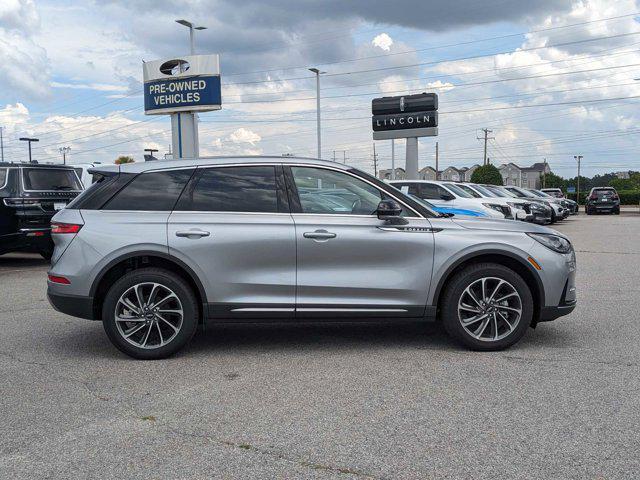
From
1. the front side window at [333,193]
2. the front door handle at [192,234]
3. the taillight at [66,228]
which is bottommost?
the front door handle at [192,234]

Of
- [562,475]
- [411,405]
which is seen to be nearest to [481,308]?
[411,405]

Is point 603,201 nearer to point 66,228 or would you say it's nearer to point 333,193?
point 333,193

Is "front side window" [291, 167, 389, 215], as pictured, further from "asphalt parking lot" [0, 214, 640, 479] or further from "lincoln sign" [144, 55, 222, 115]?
"lincoln sign" [144, 55, 222, 115]

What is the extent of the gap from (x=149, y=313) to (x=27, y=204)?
692 cm

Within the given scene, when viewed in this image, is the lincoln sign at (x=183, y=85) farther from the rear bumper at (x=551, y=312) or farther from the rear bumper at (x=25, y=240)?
the rear bumper at (x=551, y=312)


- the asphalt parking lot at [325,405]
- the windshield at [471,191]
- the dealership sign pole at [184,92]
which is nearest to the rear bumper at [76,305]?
the asphalt parking lot at [325,405]

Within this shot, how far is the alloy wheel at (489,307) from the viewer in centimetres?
547

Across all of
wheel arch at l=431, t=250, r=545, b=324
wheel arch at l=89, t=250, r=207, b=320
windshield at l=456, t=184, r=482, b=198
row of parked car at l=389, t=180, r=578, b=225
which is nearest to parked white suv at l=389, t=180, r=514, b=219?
row of parked car at l=389, t=180, r=578, b=225

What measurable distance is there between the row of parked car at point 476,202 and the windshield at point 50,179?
21.7 feet

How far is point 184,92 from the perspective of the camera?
26.7m

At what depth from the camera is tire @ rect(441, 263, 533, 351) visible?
215 inches

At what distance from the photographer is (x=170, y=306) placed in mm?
5379

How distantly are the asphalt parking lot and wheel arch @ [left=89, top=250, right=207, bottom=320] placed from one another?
20.7 inches

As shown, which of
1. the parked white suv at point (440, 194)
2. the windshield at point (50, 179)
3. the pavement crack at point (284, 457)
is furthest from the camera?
the parked white suv at point (440, 194)
